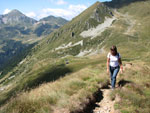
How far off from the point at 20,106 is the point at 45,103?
1334 millimetres

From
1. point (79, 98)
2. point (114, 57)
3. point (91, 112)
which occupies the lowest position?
point (91, 112)

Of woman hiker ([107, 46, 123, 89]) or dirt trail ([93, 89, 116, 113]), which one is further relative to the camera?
woman hiker ([107, 46, 123, 89])

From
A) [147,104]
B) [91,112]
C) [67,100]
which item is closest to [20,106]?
[67,100]

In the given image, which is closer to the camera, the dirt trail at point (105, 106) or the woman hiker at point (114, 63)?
the dirt trail at point (105, 106)

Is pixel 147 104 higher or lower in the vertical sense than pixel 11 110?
lower

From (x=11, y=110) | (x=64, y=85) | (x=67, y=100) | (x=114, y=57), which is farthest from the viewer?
(x=114, y=57)

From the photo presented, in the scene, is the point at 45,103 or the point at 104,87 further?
the point at 104,87

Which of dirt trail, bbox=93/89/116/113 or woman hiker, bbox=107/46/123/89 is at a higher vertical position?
woman hiker, bbox=107/46/123/89

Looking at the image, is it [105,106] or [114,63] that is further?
[114,63]

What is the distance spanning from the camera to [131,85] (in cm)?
1151

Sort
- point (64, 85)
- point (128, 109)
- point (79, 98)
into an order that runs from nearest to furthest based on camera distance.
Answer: point (128, 109) → point (79, 98) → point (64, 85)

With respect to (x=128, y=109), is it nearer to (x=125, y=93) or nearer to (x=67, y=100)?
(x=125, y=93)

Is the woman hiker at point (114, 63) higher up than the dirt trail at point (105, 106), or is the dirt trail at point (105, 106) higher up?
the woman hiker at point (114, 63)

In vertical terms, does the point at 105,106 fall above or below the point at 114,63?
below
